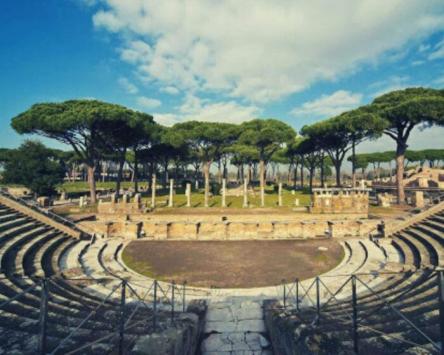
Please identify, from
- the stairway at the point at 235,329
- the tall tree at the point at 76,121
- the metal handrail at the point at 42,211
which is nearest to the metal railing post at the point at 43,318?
the stairway at the point at 235,329

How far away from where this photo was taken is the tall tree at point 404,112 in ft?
77.6

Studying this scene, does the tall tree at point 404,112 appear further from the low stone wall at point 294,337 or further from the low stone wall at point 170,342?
the low stone wall at point 170,342

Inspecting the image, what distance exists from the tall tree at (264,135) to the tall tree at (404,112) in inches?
403

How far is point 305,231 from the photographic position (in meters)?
17.7

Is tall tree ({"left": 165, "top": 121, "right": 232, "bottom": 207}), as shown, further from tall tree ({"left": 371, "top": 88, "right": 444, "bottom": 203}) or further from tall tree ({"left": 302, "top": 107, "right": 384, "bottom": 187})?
tall tree ({"left": 371, "top": 88, "right": 444, "bottom": 203})

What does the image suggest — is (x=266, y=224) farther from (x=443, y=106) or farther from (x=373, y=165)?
(x=373, y=165)

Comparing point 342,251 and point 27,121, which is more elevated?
point 27,121

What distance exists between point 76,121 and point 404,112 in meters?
32.7

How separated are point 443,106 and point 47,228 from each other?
33360mm

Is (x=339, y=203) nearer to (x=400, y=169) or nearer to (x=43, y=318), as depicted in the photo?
(x=400, y=169)

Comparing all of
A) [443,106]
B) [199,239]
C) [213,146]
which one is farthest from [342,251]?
[213,146]

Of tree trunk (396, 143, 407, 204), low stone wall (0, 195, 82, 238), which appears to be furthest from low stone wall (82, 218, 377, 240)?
tree trunk (396, 143, 407, 204)

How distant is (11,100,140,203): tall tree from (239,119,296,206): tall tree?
1478 centimetres

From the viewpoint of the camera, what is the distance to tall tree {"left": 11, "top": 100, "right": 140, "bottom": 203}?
25.9 m
